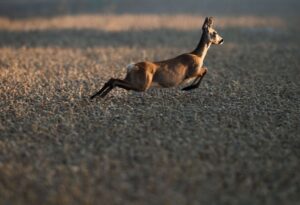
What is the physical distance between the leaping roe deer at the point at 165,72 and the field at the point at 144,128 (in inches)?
14.8

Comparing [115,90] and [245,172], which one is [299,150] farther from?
[115,90]

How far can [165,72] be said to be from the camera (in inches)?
323

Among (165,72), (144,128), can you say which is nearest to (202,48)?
(165,72)

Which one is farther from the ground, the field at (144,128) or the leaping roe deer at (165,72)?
the leaping roe deer at (165,72)

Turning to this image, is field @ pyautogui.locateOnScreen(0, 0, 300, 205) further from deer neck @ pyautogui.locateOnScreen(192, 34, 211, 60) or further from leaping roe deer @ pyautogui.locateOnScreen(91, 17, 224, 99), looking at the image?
deer neck @ pyautogui.locateOnScreen(192, 34, 211, 60)

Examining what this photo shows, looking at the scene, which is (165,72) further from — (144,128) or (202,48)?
(144,128)

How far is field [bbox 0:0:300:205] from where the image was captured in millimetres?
5109

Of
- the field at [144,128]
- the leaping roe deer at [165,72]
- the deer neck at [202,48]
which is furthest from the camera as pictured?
the deer neck at [202,48]

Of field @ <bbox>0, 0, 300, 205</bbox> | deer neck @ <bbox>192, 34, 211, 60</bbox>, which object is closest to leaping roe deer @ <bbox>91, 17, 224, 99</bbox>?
deer neck @ <bbox>192, 34, 211, 60</bbox>

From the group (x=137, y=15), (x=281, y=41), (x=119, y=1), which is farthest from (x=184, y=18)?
(x=119, y=1)

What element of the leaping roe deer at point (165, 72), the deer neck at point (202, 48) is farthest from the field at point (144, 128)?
the deer neck at point (202, 48)

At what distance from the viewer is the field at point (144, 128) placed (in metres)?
5.11

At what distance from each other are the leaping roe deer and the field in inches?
14.8

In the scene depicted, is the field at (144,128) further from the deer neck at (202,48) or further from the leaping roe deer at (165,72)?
the deer neck at (202,48)
